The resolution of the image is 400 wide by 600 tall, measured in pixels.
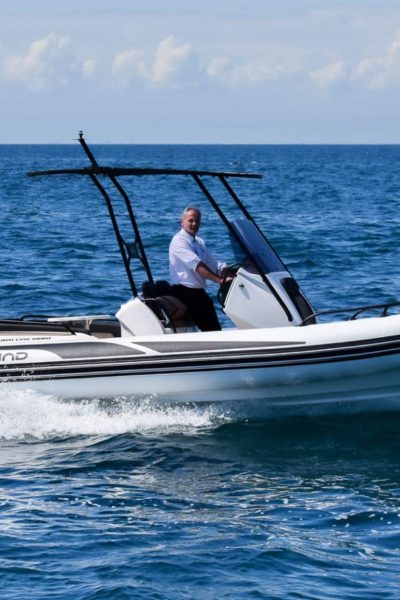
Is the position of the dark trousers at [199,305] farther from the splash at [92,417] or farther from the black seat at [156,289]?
the splash at [92,417]

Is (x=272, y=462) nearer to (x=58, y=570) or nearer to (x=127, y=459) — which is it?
(x=127, y=459)

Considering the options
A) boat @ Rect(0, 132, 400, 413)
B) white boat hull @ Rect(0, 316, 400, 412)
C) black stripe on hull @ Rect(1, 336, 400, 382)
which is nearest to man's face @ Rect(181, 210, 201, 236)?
boat @ Rect(0, 132, 400, 413)

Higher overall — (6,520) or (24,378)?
(24,378)

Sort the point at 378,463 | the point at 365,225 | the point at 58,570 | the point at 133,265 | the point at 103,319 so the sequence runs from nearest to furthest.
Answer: the point at 58,570 < the point at 378,463 < the point at 103,319 < the point at 133,265 < the point at 365,225

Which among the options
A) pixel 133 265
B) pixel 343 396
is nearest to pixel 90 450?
Result: pixel 343 396

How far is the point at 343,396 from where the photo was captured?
367 inches

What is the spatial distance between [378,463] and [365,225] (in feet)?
65.3

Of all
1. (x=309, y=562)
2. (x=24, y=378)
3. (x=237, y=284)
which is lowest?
(x=309, y=562)

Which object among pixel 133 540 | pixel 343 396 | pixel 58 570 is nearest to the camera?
pixel 58 570

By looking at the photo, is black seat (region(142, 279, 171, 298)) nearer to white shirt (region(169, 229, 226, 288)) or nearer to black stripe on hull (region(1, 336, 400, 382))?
white shirt (region(169, 229, 226, 288))

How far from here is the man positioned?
9.51m

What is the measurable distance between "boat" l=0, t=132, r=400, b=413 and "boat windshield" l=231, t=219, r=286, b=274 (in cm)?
1

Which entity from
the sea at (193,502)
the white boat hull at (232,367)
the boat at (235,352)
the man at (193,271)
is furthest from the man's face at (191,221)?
the sea at (193,502)

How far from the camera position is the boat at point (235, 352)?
29.9 ft
